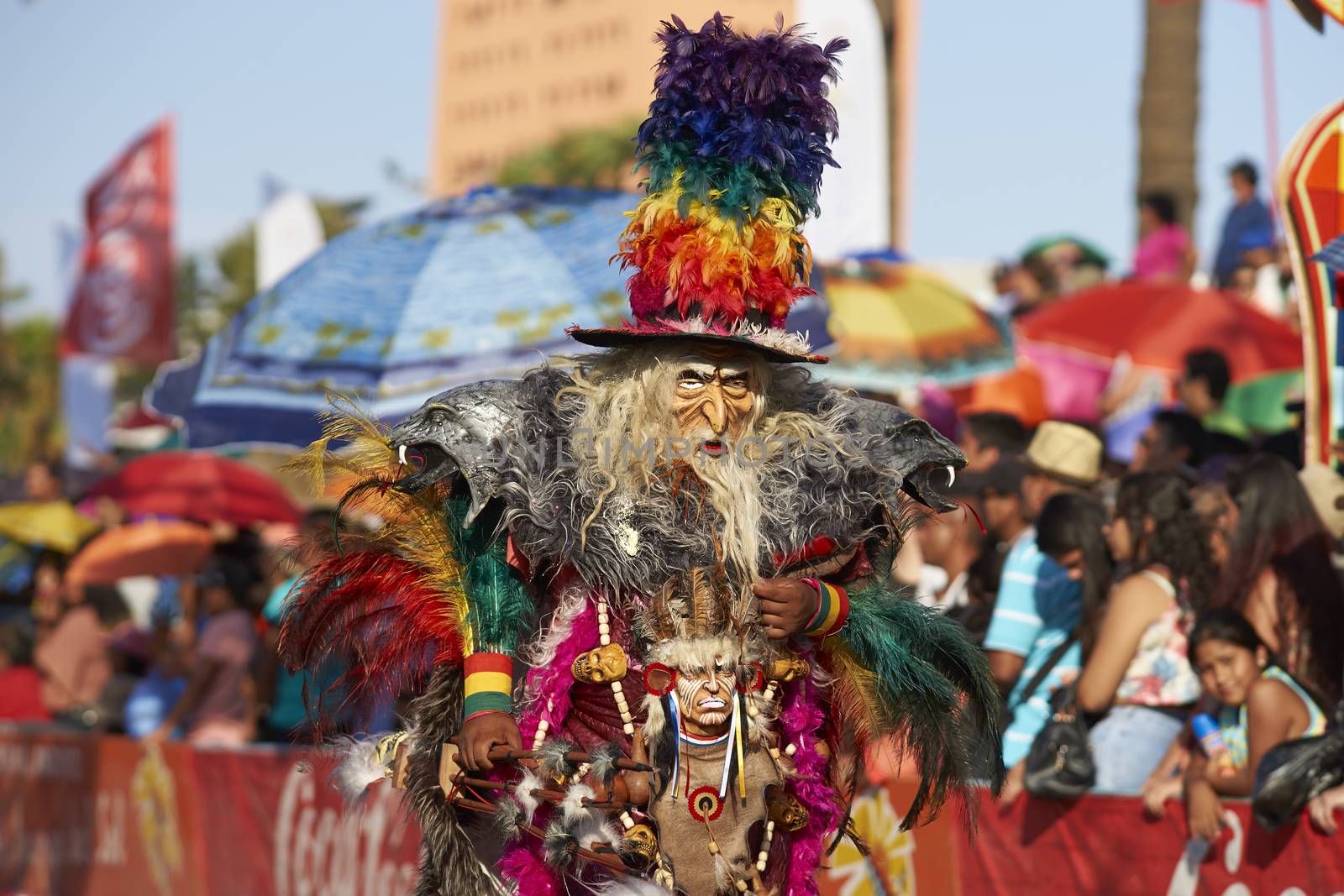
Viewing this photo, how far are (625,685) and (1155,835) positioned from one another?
2004 mm

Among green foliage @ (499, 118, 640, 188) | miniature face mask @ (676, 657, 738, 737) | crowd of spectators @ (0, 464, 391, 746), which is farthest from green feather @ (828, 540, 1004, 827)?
green foliage @ (499, 118, 640, 188)

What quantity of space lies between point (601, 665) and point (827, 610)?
1.79 ft

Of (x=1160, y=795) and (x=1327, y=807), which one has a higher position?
(x=1327, y=807)

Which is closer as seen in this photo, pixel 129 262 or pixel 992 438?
pixel 992 438

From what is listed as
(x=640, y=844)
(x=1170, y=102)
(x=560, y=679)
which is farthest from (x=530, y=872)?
(x=1170, y=102)

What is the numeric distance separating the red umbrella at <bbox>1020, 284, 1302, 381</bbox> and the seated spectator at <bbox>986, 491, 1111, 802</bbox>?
2.66 meters

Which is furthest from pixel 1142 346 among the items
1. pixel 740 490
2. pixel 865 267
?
pixel 740 490

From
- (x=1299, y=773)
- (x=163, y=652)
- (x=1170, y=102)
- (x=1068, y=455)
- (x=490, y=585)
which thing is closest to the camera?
(x=490, y=585)

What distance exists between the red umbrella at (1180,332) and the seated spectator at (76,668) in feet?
19.8

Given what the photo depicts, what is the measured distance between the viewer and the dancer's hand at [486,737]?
163 inches

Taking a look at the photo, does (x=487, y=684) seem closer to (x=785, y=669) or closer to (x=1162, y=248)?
(x=785, y=669)

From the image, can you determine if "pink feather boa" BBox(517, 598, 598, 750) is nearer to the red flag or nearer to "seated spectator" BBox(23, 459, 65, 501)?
"seated spectator" BBox(23, 459, 65, 501)

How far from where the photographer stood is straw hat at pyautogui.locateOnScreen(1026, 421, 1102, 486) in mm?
6832

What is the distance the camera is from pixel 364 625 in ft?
15.0
